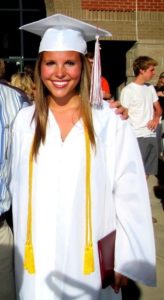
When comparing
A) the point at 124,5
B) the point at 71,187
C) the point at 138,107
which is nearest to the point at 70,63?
the point at 71,187

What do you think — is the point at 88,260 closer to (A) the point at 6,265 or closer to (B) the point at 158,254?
(A) the point at 6,265

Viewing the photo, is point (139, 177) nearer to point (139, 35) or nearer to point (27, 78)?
point (27, 78)

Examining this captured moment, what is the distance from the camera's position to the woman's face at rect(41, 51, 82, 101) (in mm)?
2678

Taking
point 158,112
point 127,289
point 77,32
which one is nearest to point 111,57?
point 158,112

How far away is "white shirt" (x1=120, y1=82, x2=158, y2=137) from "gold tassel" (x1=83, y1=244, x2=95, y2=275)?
4028mm

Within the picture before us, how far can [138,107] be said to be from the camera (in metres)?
6.53

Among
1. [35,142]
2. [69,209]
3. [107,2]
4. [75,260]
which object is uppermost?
[107,2]

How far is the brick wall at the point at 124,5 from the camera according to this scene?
9805mm

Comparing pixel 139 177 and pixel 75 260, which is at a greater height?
pixel 139 177

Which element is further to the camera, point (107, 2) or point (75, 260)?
point (107, 2)

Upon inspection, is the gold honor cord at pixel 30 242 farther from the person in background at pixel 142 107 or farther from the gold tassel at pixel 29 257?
the person in background at pixel 142 107

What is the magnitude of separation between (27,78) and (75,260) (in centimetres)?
353

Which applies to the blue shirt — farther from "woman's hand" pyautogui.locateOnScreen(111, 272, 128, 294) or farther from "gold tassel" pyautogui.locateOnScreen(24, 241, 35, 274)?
"woman's hand" pyautogui.locateOnScreen(111, 272, 128, 294)

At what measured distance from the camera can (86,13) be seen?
9789mm
